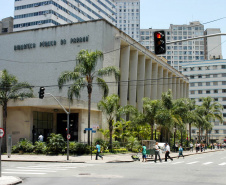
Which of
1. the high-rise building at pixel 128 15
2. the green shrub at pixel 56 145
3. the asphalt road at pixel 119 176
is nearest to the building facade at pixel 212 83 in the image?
the high-rise building at pixel 128 15

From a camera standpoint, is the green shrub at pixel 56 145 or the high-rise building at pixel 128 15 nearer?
the green shrub at pixel 56 145

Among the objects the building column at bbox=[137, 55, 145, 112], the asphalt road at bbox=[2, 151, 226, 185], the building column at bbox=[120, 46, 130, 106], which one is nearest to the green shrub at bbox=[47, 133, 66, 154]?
the asphalt road at bbox=[2, 151, 226, 185]

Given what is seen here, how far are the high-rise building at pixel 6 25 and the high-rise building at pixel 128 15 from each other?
2967 inches

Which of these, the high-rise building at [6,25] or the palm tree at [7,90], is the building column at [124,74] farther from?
the high-rise building at [6,25]

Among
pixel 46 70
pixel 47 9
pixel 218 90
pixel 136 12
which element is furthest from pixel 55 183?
pixel 136 12

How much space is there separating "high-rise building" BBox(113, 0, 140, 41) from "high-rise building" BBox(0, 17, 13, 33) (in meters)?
75.4

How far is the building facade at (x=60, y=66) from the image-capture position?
39219 millimetres

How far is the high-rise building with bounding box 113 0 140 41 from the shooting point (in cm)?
16538

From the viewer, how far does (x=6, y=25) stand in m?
98.8

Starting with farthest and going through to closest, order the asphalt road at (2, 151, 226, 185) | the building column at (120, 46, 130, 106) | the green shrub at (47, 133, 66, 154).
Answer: the building column at (120, 46, 130, 106), the green shrub at (47, 133, 66, 154), the asphalt road at (2, 151, 226, 185)

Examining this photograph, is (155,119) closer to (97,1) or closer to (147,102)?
(147,102)

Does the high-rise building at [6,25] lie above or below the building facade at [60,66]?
above

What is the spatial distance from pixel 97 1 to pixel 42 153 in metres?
89.4

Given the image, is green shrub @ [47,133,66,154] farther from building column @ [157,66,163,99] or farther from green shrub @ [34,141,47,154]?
building column @ [157,66,163,99]
